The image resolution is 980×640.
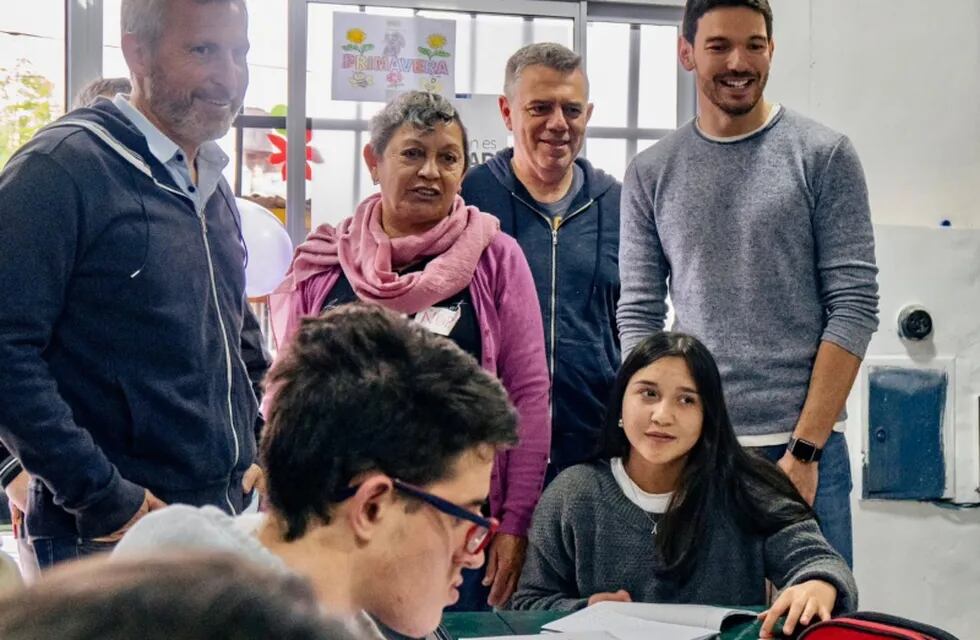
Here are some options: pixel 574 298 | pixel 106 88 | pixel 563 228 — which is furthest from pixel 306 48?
pixel 574 298

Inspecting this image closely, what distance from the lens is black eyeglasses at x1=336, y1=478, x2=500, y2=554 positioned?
1.04 m

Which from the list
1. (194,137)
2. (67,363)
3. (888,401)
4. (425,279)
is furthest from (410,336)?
(888,401)

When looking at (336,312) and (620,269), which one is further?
(620,269)

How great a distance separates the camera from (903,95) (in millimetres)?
3828

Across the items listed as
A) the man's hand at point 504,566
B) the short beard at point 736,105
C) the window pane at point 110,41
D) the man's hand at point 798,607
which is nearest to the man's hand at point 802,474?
the man's hand at point 798,607

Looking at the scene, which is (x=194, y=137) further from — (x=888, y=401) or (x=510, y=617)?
(x=888, y=401)

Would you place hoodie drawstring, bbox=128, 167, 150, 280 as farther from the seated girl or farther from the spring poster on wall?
the spring poster on wall

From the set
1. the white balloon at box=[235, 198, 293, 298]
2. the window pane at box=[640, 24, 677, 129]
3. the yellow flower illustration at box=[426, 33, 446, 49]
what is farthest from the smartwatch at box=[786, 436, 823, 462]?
the yellow flower illustration at box=[426, 33, 446, 49]

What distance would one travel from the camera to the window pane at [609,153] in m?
3.87

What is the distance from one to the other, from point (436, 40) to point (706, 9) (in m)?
1.64

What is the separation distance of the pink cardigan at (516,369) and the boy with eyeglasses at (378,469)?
3.65 feet

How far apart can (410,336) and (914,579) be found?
10.3 feet

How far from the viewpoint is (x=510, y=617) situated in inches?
70.3

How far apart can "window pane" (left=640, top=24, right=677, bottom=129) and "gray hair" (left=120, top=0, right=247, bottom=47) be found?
2.44 metres
